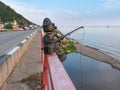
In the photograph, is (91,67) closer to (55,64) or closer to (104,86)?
(104,86)

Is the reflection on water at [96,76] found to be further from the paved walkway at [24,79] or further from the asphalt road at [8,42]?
the paved walkway at [24,79]

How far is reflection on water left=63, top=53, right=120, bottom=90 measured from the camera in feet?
120

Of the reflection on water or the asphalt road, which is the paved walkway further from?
the reflection on water

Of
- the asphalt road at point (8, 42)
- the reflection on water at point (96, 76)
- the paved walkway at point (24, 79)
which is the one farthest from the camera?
the reflection on water at point (96, 76)

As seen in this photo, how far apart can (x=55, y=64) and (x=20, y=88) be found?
3.47 m

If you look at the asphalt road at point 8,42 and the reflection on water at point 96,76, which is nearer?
the asphalt road at point 8,42

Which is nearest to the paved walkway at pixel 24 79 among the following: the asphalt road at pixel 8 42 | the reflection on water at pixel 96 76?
the asphalt road at pixel 8 42

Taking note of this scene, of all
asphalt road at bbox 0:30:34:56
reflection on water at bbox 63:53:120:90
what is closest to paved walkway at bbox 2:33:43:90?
asphalt road at bbox 0:30:34:56

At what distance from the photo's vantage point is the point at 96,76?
4288cm

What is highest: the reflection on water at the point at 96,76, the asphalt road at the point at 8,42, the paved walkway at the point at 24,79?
the paved walkway at the point at 24,79

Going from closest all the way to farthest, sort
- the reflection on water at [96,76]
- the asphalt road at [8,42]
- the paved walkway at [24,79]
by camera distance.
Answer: the paved walkway at [24,79] < the asphalt road at [8,42] < the reflection on water at [96,76]

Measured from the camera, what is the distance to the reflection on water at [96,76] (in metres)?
36.4

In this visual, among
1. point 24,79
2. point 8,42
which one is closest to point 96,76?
point 8,42

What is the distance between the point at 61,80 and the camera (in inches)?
129
